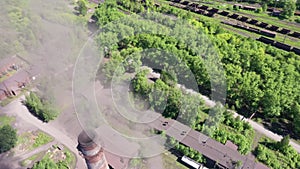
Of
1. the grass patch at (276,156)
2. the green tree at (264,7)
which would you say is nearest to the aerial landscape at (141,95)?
the grass patch at (276,156)

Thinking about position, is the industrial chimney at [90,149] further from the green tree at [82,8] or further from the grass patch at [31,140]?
the green tree at [82,8]

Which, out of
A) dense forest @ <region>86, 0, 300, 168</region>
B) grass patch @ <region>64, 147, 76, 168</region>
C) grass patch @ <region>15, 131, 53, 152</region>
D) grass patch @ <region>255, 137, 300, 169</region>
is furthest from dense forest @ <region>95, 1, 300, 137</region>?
grass patch @ <region>64, 147, 76, 168</region>

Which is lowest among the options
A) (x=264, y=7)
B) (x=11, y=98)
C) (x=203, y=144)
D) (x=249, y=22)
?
(x=203, y=144)

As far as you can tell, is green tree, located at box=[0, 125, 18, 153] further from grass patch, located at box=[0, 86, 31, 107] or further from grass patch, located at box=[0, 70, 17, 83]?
grass patch, located at box=[0, 70, 17, 83]

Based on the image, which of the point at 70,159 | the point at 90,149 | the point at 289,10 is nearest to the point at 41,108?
the point at 70,159

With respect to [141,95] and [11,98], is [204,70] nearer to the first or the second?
[141,95]

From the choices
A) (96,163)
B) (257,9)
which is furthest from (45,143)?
(257,9)
